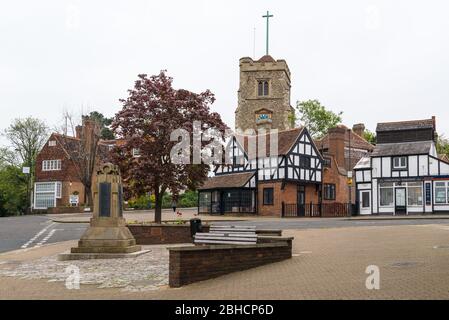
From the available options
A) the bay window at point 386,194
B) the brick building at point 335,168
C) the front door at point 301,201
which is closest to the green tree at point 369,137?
the brick building at point 335,168

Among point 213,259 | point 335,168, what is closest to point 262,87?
point 335,168

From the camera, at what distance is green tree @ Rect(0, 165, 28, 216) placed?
59.6 m

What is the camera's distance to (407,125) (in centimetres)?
4656

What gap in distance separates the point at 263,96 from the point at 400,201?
27400mm

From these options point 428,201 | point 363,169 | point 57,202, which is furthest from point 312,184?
point 57,202

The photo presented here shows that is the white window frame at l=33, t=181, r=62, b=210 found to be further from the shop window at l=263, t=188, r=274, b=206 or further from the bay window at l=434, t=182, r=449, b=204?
the bay window at l=434, t=182, r=449, b=204

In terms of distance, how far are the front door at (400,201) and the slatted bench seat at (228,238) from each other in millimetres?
33631

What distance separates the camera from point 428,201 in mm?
43562

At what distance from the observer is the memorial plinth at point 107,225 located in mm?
16641

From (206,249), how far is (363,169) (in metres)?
38.0

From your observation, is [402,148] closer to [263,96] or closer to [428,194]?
[428,194]

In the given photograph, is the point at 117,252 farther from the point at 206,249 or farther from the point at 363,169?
the point at 363,169

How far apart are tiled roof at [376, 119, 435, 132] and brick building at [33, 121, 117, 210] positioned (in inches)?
1174
